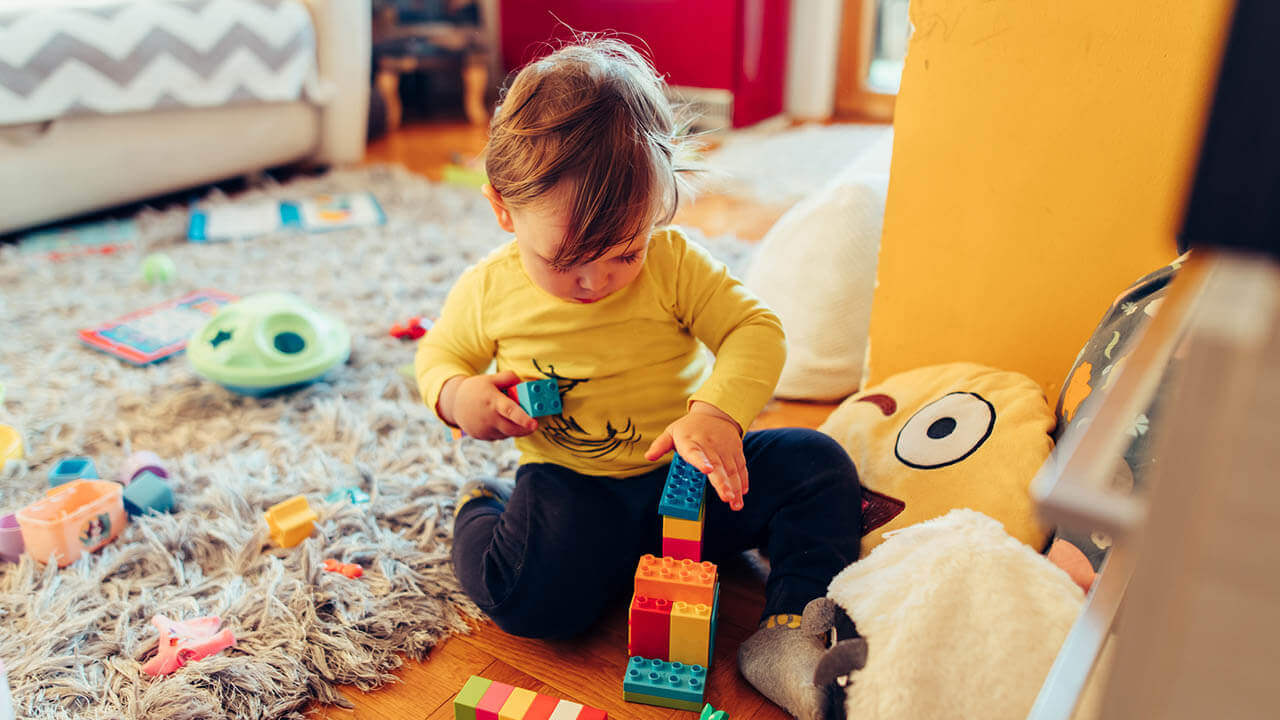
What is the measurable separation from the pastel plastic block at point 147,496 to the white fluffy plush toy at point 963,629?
2.37 ft

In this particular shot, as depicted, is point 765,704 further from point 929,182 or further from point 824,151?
point 824,151

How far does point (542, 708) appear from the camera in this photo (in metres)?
0.68

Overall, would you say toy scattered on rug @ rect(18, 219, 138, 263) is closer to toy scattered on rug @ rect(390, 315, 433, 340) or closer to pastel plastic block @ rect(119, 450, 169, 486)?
toy scattered on rug @ rect(390, 315, 433, 340)

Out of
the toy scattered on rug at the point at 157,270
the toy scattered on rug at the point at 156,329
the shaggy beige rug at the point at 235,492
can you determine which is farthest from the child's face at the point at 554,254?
the toy scattered on rug at the point at 157,270

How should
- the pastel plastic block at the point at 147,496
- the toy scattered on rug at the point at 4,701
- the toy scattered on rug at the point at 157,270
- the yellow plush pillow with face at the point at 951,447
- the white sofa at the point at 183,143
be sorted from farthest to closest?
1. the white sofa at the point at 183,143
2. the toy scattered on rug at the point at 157,270
3. the pastel plastic block at the point at 147,496
4. the yellow plush pillow with face at the point at 951,447
5. the toy scattered on rug at the point at 4,701

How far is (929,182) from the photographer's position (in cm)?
95

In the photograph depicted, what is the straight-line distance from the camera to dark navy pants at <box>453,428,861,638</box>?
0.79m

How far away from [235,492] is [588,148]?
1.87ft

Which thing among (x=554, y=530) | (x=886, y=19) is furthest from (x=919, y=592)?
(x=886, y=19)

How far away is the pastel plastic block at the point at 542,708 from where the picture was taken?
2.22ft

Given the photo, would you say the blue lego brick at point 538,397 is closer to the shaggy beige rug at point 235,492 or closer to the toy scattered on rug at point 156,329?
the shaggy beige rug at point 235,492

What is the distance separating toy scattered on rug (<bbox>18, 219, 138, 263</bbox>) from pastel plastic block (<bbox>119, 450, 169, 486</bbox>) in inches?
33.8

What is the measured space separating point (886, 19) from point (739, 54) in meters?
0.57

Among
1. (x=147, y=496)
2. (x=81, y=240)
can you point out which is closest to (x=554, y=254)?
(x=147, y=496)
